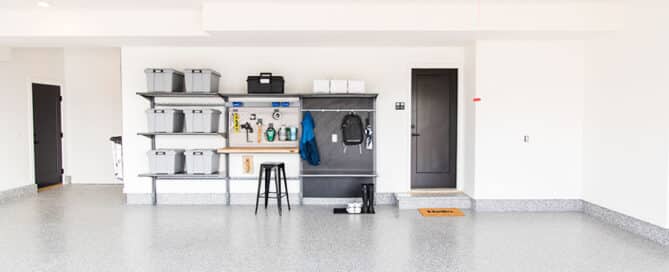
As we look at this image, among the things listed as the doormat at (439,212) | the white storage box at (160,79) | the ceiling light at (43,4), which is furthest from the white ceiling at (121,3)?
the doormat at (439,212)

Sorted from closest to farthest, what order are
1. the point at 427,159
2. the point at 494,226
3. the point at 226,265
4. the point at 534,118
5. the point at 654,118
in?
1. the point at 226,265
2. the point at 654,118
3. the point at 494,226
4. the point at 534,118
5. the point at 427,159

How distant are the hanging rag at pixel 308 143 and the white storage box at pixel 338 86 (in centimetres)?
54

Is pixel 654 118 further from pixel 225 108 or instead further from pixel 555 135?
pixel 225 108

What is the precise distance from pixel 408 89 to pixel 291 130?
1.78 metres

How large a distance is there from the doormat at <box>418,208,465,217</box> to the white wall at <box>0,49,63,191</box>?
623cm

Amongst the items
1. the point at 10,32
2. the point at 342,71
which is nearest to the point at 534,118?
the point at 342,71

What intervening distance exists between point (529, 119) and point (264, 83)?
355cm

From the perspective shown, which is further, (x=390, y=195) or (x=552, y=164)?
(x=390, y=195)

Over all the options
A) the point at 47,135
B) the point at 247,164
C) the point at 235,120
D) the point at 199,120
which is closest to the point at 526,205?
the point at 247,164

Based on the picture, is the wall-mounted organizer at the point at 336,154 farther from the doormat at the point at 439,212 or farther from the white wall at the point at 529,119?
the white wall at the point at 529,119

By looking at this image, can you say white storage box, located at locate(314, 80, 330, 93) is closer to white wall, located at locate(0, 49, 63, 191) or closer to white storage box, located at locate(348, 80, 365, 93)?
white storage box, located at locate(348, 80, 365, 93)

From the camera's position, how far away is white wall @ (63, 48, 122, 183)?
786 cm

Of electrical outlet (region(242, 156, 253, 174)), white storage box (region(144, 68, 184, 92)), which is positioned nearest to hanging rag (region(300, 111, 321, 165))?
electrical outlet (region(242, 156, 253, 174))

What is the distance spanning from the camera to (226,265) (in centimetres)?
356
